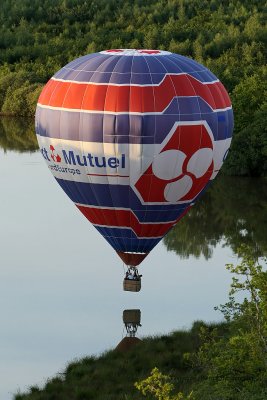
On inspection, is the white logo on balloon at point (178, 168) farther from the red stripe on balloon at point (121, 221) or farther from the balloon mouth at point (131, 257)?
the balloon mouth at point (131, 257)

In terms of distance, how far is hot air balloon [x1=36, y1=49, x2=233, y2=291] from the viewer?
106ft

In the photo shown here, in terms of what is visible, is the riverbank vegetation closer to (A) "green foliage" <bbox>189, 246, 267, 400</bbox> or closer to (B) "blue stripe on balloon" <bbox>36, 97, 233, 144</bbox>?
(A) "green foliage" <bbox>189, 246, 267, 400</bbox>

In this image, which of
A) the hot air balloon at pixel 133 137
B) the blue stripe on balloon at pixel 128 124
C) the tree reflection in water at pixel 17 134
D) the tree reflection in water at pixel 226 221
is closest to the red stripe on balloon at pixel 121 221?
the hot air balloon at pixel 133 137

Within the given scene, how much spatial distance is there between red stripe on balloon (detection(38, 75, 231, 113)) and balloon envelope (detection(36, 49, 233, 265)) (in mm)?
25

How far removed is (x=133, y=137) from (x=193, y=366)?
21.1 feet

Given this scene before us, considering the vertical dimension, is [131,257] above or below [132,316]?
above

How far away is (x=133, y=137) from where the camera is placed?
32.2 metres

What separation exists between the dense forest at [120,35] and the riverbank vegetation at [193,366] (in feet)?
99.9

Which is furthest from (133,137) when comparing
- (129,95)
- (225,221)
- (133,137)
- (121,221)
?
(225,221)

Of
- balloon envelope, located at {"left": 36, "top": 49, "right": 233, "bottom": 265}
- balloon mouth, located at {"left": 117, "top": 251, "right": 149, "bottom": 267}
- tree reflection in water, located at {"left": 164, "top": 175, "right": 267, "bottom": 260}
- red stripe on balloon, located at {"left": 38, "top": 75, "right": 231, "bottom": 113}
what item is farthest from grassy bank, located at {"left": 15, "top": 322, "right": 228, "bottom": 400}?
tree reflection in water, located at {"left": 164, "top": 175, "right": 267, "bottom": 260}

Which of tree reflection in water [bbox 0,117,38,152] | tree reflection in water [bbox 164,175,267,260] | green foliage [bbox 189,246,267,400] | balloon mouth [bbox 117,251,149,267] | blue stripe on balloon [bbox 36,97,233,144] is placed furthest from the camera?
tree reflection in water [bbox 0,117,38,152]

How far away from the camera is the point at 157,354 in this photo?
3066cm

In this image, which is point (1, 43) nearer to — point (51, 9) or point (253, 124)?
point (51, 9)

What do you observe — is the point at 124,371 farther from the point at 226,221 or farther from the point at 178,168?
the point at 226,221
